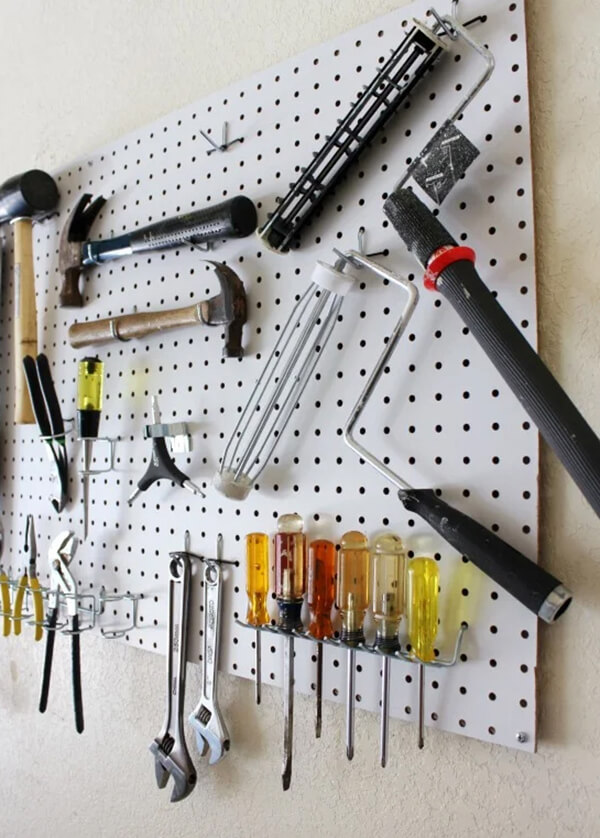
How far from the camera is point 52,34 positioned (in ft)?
4.25

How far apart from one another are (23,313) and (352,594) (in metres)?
0.79

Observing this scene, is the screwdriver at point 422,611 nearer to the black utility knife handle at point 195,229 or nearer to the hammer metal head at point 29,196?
the black utility knife handle at point 195,229

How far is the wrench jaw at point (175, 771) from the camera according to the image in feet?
3.08

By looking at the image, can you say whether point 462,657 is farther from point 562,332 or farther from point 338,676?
point 562,332

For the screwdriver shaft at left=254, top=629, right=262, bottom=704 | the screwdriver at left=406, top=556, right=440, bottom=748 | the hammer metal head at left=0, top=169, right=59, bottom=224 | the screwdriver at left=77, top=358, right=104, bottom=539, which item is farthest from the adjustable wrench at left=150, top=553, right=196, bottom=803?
the hammer metal head at left=0, top=169, right=59, bottom=224

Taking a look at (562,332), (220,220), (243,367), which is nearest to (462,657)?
(562,332)

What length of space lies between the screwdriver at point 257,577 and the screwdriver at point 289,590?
1.3 inches

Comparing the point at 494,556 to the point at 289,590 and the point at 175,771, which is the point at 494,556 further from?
→ the point at 175,771

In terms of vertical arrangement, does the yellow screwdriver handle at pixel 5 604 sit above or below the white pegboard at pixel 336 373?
below

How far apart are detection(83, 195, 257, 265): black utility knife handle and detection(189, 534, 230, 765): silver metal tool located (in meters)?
0.39

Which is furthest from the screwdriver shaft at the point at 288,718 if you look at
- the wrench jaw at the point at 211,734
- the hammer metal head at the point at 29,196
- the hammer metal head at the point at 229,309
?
the hammer metal head at the point at 29,196

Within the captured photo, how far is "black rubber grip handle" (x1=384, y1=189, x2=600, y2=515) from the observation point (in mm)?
541

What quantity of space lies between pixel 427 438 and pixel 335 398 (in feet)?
0.42

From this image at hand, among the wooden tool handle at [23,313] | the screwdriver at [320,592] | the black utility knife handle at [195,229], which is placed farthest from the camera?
the wooden tool handle at [23,313]
